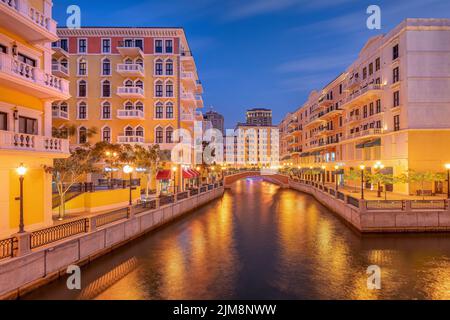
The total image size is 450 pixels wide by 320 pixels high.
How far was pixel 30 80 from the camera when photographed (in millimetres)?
16391

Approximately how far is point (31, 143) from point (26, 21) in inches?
258

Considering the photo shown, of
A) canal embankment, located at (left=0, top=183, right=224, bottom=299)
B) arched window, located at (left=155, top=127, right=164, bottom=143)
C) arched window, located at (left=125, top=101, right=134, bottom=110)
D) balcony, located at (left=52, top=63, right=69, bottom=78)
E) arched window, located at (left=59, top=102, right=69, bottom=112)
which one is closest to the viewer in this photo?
canal embankment, located at (left=0, top=183, right=224, bottom=299)

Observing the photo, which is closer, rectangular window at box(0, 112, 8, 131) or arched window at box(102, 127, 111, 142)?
rectangular window at box(0, 112, 8, 131)

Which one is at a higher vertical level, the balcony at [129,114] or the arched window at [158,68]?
the arched window at [158,68]

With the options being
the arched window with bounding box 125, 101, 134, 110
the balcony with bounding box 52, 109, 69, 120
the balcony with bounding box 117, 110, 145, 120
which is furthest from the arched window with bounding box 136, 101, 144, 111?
the balcony with bounding box 52, 109, 69, 120

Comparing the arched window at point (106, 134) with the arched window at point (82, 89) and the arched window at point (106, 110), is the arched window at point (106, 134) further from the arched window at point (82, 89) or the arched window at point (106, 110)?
the arched window at point (82, 89)

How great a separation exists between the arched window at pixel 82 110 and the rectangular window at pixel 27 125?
25.1 m

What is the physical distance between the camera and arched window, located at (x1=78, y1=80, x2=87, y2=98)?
4222 cm

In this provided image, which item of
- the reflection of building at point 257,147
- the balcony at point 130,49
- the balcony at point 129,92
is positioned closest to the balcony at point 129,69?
the balcony at point 130,49

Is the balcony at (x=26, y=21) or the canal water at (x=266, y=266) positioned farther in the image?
the balcony at (x=26, y=21)

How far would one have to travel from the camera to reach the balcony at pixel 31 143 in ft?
48.6

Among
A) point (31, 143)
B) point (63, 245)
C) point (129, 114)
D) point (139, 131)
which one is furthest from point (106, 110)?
point (63, 245)

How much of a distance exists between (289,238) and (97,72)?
3500 centimetres

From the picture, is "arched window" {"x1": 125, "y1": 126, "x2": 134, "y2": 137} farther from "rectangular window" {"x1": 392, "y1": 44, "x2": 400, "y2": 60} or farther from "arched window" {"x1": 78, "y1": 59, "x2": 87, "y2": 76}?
"rectangular window" {"x1": 392, "y1": 44, "x2": 400, "y2": 60}
